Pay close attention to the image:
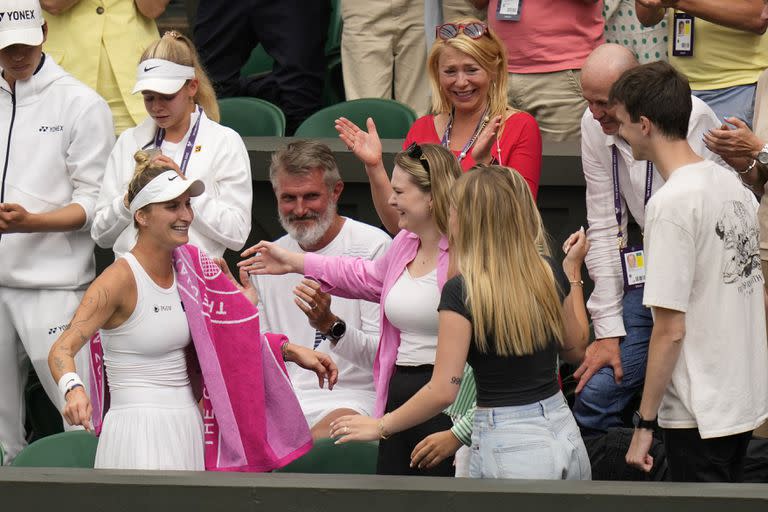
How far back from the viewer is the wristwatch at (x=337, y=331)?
5.43 meters

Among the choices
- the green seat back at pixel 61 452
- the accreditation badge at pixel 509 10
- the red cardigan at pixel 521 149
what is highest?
the accreditation badge at pixel 509 10

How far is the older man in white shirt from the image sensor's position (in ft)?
17.8

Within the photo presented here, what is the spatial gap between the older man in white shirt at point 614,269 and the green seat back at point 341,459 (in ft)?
3.22

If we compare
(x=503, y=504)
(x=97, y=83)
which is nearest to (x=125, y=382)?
(x=503, y=504)

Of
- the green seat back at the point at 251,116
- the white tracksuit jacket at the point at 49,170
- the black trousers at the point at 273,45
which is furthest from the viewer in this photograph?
the black trousers at the point at 273,45

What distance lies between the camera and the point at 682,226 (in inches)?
167

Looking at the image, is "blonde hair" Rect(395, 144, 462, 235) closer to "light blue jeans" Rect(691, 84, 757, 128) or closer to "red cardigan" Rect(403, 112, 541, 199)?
"red cardigan" Rect(403, 112, 541, 199)

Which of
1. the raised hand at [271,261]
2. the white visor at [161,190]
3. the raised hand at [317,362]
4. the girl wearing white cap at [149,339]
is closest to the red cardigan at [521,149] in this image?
the raised hand at [271,261]

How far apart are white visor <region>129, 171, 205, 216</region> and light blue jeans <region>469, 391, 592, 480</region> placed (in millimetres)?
1440

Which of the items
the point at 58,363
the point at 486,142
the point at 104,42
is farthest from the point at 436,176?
the point at 104,42

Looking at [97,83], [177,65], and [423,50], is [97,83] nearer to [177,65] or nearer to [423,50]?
[177,65]

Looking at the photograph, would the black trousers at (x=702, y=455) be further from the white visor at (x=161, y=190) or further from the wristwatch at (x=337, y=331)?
the white visor at (x=161, y=190)

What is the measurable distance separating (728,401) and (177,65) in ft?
9.09

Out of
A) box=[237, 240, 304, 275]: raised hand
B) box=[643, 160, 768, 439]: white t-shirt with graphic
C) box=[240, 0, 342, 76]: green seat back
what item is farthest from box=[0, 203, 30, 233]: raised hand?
box=[643, 160, 768, 439]: white t-shirt with graphic
